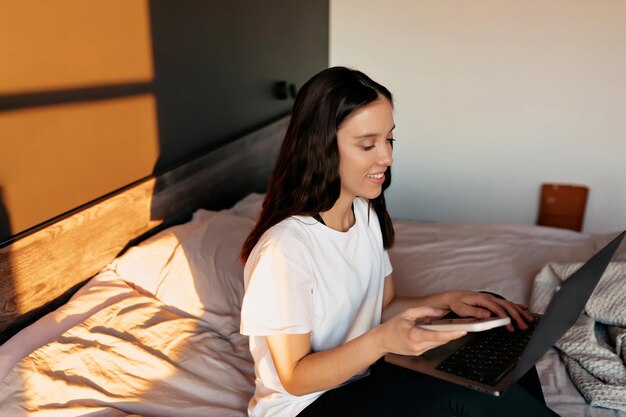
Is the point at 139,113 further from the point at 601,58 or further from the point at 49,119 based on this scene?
the point at 601,58

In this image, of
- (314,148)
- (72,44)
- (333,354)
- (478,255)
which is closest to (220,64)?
(72,44)

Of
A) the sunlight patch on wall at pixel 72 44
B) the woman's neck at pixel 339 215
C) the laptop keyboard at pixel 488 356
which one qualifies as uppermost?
the sunlight patch on wall at pixel 72 44

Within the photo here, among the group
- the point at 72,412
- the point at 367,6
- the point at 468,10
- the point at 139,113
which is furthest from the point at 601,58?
the point at 72,412

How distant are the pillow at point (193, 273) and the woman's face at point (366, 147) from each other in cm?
61

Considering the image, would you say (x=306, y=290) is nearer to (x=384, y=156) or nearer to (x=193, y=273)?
(x=384, y=156)

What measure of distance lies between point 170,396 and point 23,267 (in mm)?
440

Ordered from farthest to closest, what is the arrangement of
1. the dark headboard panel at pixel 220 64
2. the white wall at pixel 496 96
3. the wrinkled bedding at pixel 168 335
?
the white wall at pixel 496 96
the dark headboard panel at pixel 220 64
the wrinkled bedding at pixel 168 335

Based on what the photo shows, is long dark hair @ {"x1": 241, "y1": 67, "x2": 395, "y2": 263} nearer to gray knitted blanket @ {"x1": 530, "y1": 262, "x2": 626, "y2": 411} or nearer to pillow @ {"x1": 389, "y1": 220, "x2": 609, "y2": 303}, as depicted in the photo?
gray knitted blanket @ {"x1": 530, "y1": 262, "x2": 626, "y2": 411}

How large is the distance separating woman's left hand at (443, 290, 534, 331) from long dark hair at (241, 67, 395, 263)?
1.09 ft

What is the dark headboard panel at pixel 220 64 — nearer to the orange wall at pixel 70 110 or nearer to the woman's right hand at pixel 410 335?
the orange wall at pixel 70 110

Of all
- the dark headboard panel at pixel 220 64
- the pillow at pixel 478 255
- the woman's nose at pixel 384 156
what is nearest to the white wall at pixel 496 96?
the dark headboard panel at pixel 220 64

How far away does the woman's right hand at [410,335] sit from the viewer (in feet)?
3.39

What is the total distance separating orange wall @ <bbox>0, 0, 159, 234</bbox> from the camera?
146 centimetres

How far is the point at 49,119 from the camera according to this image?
156 cm
